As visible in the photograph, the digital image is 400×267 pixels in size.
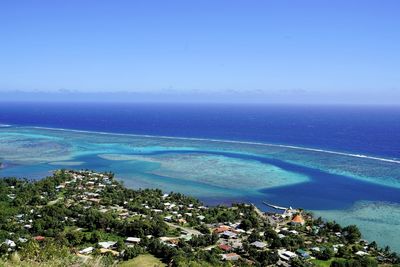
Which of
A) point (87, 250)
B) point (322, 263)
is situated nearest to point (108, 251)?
point (87, 250)

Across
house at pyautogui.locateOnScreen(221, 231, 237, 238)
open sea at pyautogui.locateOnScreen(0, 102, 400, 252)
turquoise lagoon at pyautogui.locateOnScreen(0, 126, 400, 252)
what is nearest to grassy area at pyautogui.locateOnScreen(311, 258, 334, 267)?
house at pyautogui.locateOnScreen(221, 231, 237, 238)

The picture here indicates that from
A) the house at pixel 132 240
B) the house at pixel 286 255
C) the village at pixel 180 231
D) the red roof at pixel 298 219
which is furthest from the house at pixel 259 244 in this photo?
the house at pixel 132 240

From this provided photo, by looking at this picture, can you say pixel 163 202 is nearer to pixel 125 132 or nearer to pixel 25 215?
pixel 25 215

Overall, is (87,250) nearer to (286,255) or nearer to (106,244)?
(106,244)

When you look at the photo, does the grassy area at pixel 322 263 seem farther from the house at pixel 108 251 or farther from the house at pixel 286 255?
the house at pixel 108 251

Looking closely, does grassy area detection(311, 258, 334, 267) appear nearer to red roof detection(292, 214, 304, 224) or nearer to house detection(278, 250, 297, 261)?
house detection(278, 250, 297, 261)

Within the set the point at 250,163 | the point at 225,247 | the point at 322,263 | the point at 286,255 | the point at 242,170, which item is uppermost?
the point at 250,163

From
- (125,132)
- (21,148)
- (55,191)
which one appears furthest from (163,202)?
(125,132)
